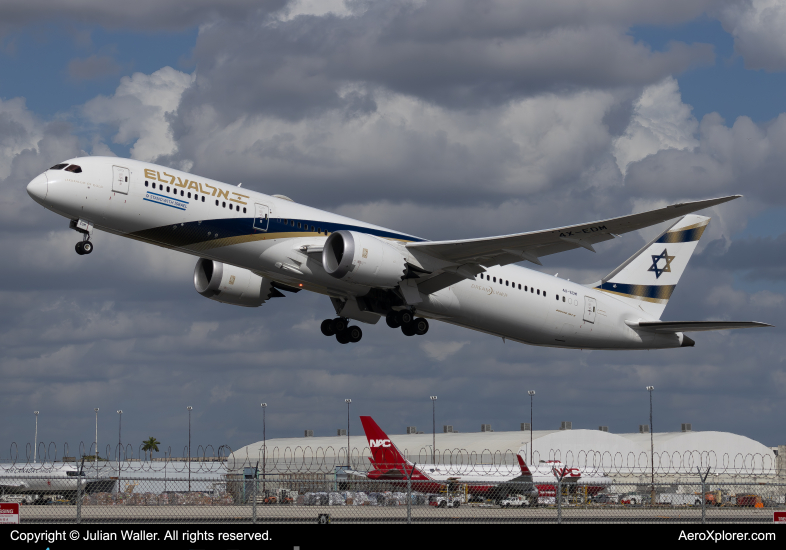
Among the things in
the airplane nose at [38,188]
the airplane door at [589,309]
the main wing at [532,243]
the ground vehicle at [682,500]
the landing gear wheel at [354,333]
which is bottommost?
the ground vehicle at [682,500]

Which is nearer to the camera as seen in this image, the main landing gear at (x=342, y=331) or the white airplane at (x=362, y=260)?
the white airplane at (x=362, y=260)

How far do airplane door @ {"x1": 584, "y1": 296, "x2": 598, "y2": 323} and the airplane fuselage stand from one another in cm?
33

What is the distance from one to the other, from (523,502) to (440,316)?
1666 cm

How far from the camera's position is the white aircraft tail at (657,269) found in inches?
1989

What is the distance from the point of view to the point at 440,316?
141ft

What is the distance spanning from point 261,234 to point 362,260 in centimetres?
419

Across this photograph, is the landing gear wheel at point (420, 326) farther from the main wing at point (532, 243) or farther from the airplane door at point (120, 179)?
the airplane door at point (120, 179)

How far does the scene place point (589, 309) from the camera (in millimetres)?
47062

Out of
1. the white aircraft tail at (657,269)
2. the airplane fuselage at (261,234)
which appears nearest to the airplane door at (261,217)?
the airplane fuselage at (261,234)

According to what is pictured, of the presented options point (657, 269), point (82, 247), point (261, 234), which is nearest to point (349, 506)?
point (261, 234)

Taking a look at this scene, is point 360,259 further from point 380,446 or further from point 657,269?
point 380,446

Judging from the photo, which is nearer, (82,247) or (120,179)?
(120,179)

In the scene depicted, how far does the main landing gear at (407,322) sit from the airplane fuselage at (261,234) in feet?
1.74

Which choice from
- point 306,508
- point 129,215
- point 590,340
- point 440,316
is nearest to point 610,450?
point 590,340
